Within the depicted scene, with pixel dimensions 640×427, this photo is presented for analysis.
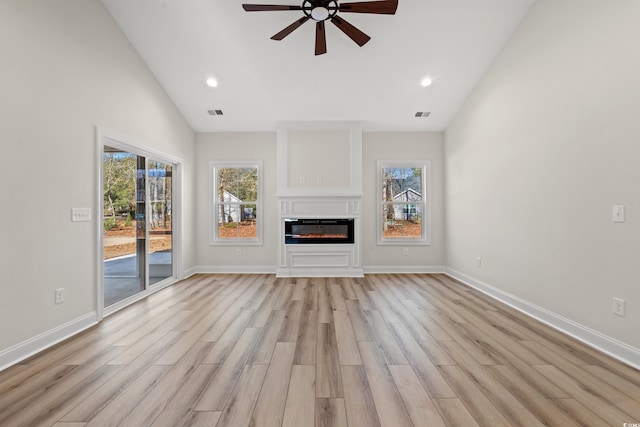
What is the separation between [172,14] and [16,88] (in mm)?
1825

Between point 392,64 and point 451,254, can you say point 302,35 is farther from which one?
point 451,254

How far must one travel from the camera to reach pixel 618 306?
7.25ft

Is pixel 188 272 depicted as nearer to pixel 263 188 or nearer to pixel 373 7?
pixel 263 188

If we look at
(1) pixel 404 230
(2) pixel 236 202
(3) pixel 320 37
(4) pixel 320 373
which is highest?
(3) pixel 320 37

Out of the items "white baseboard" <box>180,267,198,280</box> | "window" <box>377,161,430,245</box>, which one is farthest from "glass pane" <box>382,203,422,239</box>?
"white baseboard" <box>180,267,198,280</box>

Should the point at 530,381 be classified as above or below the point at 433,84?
below

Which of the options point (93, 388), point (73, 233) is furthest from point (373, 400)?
point (73, 233)

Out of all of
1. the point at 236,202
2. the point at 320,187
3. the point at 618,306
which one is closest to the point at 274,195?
the point at 236,202

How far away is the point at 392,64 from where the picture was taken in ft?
12.8

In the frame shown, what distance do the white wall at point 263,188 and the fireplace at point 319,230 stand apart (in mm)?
440

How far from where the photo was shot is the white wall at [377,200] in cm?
531

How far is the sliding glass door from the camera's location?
333 centimetres

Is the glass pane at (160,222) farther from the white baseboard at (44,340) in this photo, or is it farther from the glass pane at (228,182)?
the white baseboard at (44,340)

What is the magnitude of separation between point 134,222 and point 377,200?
12.9 feet
